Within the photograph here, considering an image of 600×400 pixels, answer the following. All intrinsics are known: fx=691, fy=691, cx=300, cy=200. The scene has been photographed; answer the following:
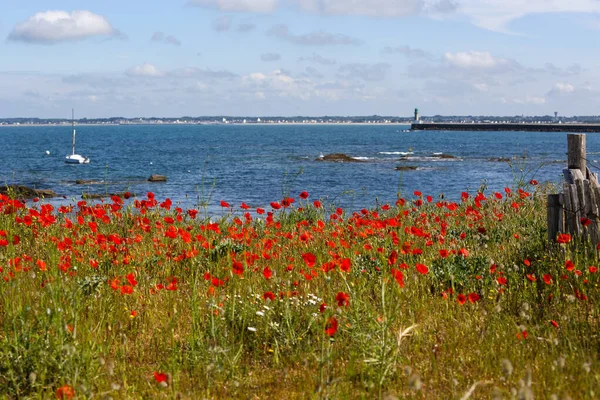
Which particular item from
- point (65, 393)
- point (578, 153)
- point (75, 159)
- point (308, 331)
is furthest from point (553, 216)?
point (75, 159)

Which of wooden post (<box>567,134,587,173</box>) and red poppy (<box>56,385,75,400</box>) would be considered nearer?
red poppy (<box>56,385,75,400</box>)

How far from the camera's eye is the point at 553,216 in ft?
23.8

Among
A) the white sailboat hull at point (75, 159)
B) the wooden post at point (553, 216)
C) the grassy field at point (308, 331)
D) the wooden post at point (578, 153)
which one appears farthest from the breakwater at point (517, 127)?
the grassy field at point (308, 331)

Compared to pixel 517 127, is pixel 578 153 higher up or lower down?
lower down

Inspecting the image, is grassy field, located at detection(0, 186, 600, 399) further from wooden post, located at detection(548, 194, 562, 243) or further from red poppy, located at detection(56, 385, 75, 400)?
wooden post, located at detection(548, 194, 562, 243)

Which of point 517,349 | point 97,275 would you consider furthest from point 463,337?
point 97,275

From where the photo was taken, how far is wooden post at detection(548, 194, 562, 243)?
7211mm

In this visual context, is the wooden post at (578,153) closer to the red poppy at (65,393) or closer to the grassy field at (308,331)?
the grassy field at (308,331)

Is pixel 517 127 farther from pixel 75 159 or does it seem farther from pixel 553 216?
pixel 553 216

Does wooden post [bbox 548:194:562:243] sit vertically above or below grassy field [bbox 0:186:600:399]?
above

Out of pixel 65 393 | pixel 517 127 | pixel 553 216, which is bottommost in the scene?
pixel 65 393

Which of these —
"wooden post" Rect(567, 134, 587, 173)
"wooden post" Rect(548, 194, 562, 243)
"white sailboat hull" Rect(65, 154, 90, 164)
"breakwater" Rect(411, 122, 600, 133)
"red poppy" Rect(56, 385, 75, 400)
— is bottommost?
"red poppy" Rect(56, 385, 75, 400)

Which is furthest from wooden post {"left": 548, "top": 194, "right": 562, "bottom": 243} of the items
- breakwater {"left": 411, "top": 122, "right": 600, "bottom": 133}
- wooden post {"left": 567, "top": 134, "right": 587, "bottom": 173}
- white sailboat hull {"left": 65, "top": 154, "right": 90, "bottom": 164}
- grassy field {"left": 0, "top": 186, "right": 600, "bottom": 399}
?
breakwater {"left": 411, "top": 122, "right": 600, "bottom": 133}

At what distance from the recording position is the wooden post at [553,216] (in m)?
7.21
